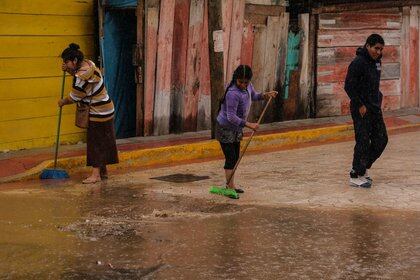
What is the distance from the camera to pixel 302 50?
57.5 ft

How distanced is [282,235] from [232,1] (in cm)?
875

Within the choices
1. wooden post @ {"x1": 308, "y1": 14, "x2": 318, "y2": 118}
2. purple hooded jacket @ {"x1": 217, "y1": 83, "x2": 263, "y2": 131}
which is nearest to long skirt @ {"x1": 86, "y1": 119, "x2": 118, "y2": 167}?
purple hooded jacket @ {"x1": 217, "y1": 83, "x2": 263, "y2": 131}

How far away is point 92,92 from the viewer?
10461 mm

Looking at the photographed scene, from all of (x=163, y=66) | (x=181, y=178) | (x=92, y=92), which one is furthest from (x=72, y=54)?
(x=163, y=66)

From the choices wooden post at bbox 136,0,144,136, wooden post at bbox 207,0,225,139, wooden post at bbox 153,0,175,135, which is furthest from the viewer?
wooden post at bbox 153,0,175,135

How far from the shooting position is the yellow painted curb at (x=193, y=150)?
1140 cm

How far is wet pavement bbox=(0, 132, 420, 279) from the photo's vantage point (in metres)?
6.61

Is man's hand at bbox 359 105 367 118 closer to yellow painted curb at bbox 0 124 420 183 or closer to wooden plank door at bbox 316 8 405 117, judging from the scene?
yellow painted curb at bbox 0 124 420 183

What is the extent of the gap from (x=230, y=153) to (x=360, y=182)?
5.46 feet

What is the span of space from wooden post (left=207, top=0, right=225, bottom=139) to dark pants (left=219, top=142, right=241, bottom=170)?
12.7 ft

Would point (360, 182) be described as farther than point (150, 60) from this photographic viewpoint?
No

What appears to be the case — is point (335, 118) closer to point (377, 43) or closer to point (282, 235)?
point (377, 43)

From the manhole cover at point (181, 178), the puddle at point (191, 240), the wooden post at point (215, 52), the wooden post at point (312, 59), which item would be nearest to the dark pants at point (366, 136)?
the puddle at point (191, 240)

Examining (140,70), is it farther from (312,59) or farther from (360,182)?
(360,182)
